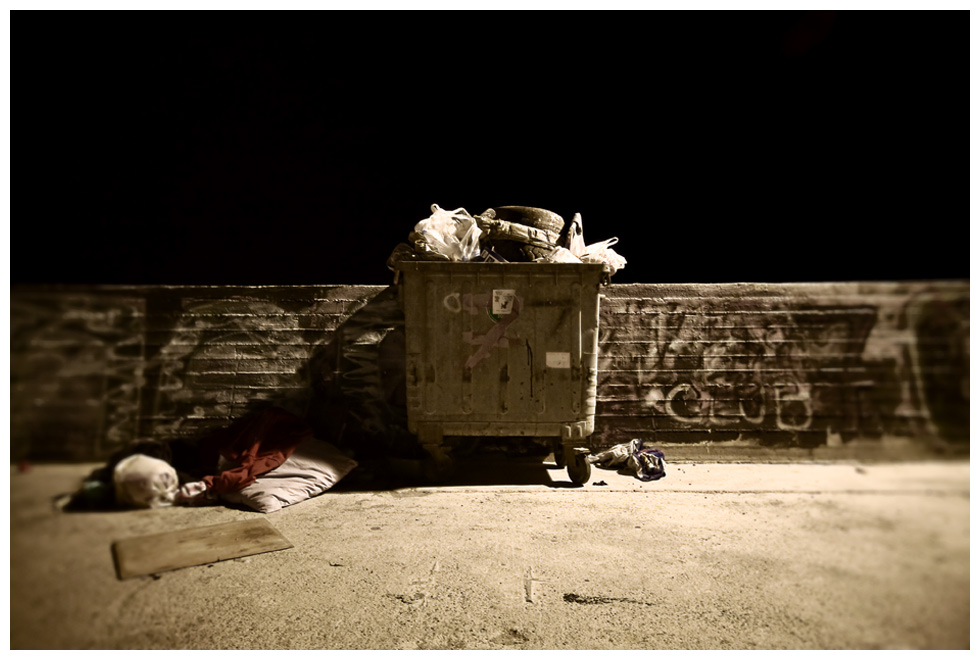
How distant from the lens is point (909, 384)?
0.96 m

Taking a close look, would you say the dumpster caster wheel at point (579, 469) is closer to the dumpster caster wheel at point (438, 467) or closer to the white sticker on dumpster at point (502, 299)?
the dumpster caster wheel at point (438, 467)

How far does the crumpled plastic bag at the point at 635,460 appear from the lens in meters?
3.19

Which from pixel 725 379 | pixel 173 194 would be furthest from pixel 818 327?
pixel 173 194

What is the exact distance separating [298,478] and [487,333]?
133cm

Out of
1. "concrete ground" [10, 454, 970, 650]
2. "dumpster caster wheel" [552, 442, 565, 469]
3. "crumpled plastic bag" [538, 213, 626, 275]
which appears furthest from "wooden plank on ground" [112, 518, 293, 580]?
"crumpled plastic bag" [538, 213, 626, 275]

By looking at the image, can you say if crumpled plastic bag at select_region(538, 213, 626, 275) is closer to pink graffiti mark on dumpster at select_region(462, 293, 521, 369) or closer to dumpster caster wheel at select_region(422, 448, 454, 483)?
pink graffiti mark on dumpster at select_region(462, 293, 521, 369)

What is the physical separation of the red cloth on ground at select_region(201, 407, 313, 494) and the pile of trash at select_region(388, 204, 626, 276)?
1240 millimetres

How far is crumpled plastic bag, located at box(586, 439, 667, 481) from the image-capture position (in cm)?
319

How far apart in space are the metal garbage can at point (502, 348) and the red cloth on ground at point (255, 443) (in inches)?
33.1

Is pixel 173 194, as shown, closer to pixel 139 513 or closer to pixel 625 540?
pixel 139 513

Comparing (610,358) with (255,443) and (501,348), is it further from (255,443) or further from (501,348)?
(255,443)

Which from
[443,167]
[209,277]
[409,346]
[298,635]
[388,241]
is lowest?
[298,635]

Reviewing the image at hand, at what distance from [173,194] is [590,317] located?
212 centimetres

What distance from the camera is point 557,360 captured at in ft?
9.47
